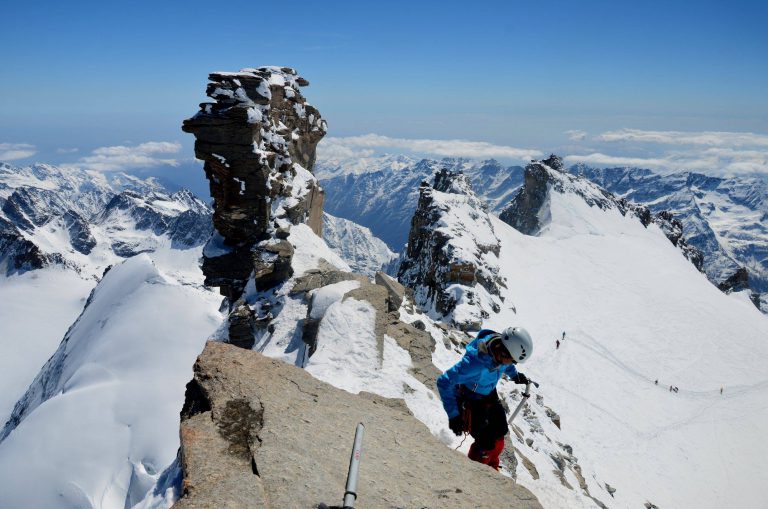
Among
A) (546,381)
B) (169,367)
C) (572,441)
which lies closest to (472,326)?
(546,381)

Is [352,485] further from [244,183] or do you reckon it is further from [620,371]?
[620,371]

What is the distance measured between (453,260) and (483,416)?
1792 inches

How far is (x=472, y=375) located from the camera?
30.0 ft

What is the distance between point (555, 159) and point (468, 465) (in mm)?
126194

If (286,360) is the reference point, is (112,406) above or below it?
below

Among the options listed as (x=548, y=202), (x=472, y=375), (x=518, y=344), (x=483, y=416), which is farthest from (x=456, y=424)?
(x=548, y=202)

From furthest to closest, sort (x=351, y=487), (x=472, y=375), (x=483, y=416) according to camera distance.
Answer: (x=483, y=416) < (x=472, y=375) < (x=351, y=487)

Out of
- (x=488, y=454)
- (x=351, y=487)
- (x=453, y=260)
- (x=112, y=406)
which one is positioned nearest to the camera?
(x=351, y=487)

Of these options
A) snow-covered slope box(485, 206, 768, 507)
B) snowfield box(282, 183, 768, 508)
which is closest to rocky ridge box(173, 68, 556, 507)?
snowfield box(282, 183, 768, 508)

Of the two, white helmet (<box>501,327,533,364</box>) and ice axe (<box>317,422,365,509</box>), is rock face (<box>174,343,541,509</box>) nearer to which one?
ice axe (<box>317,422,365,509</box>)

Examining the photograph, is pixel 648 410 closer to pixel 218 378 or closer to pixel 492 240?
pixel 492 240

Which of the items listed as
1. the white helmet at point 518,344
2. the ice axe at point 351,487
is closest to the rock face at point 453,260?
the white helmet at point 518,344

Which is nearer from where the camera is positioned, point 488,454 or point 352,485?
point 352,485

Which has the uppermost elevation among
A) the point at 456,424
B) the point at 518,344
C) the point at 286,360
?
the point at 518,344
